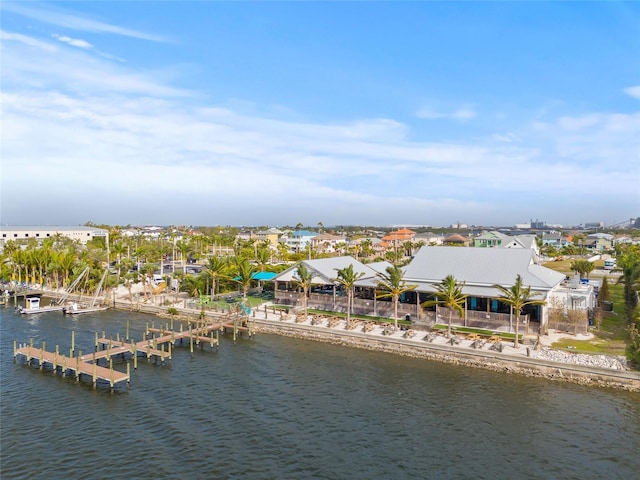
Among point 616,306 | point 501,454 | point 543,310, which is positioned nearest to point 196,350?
point 501,454

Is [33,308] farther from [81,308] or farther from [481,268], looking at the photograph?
[481,268]

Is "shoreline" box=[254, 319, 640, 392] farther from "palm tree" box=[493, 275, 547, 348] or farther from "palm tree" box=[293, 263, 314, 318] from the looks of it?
"palm tree" box=[293, 263, 314, 318]

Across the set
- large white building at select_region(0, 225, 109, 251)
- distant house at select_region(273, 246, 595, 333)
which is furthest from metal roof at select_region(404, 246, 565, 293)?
large white building at select_region(0, 225, 109, 251)

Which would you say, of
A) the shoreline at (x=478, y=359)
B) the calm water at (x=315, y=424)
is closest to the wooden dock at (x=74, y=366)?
the calm water at (x=315, y=424)

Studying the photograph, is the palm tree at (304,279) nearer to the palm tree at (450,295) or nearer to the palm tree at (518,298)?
the palm tree at (450,295)

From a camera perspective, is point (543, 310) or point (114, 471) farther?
point (543, 310)

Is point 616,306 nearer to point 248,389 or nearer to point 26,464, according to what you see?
point 248,389

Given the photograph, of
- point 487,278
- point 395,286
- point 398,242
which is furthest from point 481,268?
point 398,242
